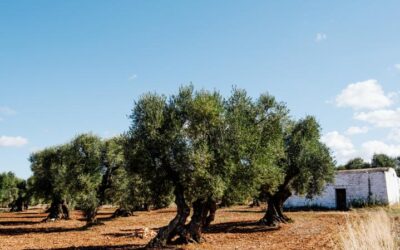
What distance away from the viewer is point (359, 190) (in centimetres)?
6022

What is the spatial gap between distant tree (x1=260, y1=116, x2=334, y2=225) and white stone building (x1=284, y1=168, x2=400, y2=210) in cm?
2022

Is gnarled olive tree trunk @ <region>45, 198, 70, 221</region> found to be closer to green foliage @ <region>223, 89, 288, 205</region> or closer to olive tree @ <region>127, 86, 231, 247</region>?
olive tree @ <region>127, 86, 231, 247</region>

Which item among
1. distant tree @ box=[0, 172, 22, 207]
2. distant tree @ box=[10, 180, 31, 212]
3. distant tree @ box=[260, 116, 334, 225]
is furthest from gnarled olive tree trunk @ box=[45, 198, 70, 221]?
distant tree @ box=[0, 172, 22, 207]

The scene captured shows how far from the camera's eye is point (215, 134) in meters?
24.4

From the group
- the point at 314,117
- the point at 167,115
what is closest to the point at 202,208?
the point at 167,115

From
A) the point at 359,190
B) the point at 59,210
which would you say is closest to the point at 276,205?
the point at 359,190

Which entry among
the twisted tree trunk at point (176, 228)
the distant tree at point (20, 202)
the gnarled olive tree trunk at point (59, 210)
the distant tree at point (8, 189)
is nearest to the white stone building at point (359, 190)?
the gnarled olive tree trunk at point (59, 210)

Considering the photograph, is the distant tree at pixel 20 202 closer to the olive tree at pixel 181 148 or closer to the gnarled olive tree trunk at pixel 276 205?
the gnarled olive tree trunk at pixel 276 205

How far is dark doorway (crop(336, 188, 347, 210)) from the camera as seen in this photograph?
6136cm

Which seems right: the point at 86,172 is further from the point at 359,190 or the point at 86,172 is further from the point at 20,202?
the point at 20,202

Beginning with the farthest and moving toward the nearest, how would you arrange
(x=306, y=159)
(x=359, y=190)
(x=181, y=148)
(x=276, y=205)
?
(x=359, y=190) → (x=276, y=205) → (x=306, y=159) → (x=181, y=148)

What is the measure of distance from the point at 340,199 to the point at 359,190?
343 cm

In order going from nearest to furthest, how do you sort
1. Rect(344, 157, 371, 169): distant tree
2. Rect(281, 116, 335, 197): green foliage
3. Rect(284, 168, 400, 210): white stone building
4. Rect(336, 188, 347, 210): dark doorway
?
Rect(281, 116, 335, 197): green foliage
Rect(284, 168, 400, 210): white stone building
Rect(336, 188, 347, 210): dark doorway
Rect(344, 157, 371, 169): distant tree

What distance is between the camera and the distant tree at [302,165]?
37.4m
